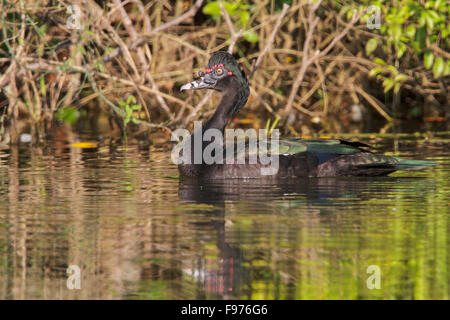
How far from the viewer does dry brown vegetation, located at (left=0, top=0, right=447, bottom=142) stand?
12.3m

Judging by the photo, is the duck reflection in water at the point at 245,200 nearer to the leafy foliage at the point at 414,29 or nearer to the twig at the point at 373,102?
the leafy foliage at the point at 414,29

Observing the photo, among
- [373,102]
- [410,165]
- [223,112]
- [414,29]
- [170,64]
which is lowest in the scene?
[410,165]

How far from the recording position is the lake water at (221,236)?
538 cm

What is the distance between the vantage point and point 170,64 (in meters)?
14.6

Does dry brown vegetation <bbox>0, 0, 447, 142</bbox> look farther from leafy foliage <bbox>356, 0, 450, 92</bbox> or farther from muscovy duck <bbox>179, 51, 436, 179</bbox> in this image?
muscovy duck <bbox>179, 51, 436, 179</bbox>

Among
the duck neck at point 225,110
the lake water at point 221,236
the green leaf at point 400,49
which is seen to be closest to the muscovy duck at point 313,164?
the lake water at point 221,236

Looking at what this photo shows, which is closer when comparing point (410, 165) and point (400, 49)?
point (410, 165)

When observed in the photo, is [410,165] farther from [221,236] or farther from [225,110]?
[221,236]

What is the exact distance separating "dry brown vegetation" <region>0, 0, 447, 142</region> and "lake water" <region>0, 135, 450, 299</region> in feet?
9.62

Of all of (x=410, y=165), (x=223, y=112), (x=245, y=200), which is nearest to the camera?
(x=245, y=200)

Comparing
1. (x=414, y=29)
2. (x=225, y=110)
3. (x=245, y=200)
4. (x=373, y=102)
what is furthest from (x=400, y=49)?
(x=245, y=200)

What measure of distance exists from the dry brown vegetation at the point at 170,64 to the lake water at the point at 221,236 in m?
2.93

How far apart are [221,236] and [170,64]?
8283 mm

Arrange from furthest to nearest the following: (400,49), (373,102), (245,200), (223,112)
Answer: (373,102)
(400,49)
(223,112)
(245,200)
